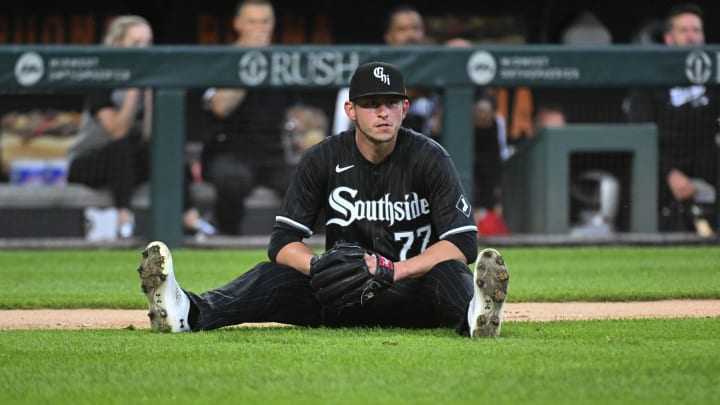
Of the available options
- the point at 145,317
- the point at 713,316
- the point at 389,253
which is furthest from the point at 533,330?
the point at 145,317

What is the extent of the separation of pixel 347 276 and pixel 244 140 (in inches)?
278

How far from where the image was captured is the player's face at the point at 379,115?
6066 millimetres

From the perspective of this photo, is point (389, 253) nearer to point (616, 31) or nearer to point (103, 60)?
point (103, 60)

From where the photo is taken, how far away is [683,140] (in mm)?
12766

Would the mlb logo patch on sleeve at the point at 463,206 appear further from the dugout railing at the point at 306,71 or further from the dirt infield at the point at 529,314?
the dugout railing at the point at 306,71

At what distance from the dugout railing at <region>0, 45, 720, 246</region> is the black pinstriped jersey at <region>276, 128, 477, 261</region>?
6214 millimetres

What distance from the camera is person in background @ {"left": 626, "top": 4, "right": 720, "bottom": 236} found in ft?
41.5

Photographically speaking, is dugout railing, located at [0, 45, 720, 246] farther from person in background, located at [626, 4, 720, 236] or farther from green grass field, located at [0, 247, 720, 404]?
green grass field, located at [0, 247, 720, 404]

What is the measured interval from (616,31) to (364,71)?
11.3 meters

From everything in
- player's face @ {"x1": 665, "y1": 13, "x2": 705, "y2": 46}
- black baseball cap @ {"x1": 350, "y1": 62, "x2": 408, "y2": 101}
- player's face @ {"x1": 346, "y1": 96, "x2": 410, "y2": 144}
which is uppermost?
player's face @ {"x1": 665, "y1": 13, "x2": 705, "y2": 46}

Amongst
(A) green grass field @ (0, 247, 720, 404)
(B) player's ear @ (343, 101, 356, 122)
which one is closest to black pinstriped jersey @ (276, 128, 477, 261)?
(B) player's ear @ (343, 101, 356, 122)

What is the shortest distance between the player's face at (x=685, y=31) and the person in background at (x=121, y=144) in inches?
186

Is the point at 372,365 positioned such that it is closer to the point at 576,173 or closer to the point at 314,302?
the point at 314,302

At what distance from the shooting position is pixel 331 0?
16.3 m
